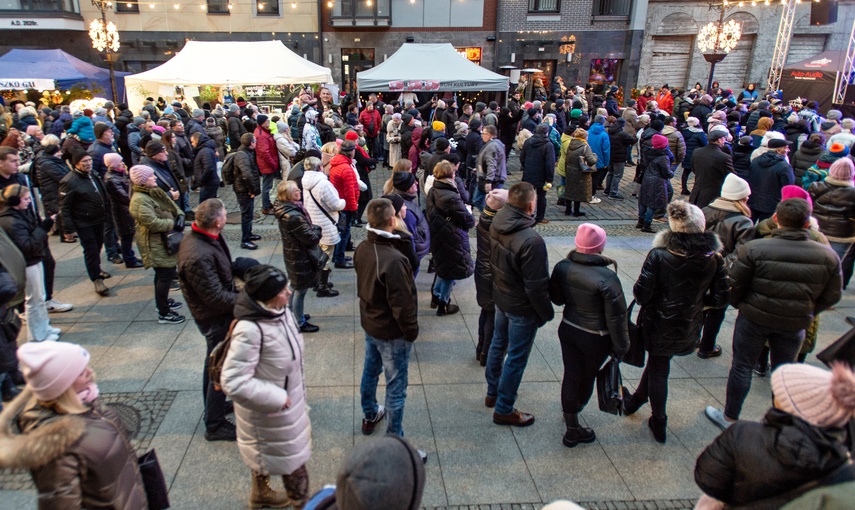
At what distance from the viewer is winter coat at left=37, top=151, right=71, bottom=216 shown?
23.7 feet

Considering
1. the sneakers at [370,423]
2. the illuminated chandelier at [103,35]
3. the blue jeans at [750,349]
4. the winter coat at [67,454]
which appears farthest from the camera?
the illuminated chandelier at [103,35]

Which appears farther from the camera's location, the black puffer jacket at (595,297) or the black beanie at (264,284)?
the black puffer jacket at (595,297)

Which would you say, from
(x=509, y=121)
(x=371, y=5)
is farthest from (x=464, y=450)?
(x=371, y=5)

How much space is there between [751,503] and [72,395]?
9.57 feet

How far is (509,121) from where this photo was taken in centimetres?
1403

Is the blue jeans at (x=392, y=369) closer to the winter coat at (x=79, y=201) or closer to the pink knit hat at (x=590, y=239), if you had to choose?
the pink knit hat at (x=590, y=239)

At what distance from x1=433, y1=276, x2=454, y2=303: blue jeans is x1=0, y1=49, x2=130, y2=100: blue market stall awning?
15.9 metres

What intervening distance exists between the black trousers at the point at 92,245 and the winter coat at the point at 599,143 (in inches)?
338

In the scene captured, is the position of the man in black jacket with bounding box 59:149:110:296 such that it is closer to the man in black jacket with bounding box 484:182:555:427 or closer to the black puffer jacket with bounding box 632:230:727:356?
the man in black jacket with bounding box 484:182:555:427

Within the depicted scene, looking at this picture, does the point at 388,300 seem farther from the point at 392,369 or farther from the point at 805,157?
the point at 805,157

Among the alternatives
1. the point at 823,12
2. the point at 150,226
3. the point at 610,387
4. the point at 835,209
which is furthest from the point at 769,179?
the point at 823,12

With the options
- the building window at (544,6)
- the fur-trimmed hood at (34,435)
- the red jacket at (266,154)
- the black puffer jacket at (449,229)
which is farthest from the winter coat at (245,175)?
the building window at (544,6)

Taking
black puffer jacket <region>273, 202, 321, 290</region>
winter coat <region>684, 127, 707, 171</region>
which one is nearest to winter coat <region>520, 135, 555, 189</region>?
winter coat <region>684, 127, 707, 171</region>

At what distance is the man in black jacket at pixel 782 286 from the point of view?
3.96m
